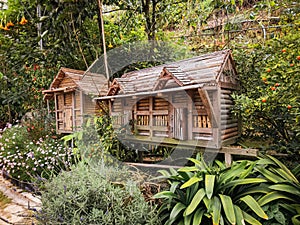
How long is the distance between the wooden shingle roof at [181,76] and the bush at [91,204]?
2.14 feet

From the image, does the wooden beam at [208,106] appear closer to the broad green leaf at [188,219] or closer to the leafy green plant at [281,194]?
the leafy green plant at [281,194]

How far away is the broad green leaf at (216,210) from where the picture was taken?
1.28m

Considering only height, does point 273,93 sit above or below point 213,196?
above

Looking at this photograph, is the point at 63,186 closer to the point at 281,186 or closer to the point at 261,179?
the point at 261,179

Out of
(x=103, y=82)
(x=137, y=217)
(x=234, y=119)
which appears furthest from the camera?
(x=103, y=82)

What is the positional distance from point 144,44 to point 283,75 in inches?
50.3

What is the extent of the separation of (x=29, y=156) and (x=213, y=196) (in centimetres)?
198

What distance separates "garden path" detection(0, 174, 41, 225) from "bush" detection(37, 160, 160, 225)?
1.45 ft

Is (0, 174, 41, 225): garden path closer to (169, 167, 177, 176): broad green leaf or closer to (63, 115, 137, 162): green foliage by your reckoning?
(63, 115, 137, 162): green foliage

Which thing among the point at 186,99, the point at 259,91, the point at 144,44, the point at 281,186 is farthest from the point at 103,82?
the point at 281,186

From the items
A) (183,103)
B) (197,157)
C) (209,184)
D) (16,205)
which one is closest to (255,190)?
(209,184)

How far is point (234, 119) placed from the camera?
5.35ft

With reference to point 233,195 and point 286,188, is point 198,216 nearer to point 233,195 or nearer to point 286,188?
point 233,195

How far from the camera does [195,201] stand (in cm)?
139
